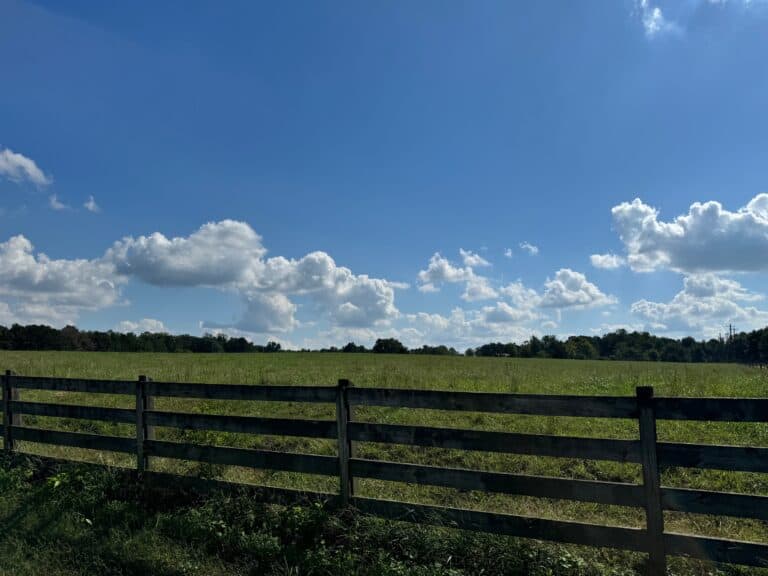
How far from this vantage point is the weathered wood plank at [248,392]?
6125 millimetres

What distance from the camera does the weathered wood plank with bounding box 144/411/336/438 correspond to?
19.8 feet

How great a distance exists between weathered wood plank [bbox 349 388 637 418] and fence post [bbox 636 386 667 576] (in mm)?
119

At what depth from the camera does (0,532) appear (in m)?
6.07

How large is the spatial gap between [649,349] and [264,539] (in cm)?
13787

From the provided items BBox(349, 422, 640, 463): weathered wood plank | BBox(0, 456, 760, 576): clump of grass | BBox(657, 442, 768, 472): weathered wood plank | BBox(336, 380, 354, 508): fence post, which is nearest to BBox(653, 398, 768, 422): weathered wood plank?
BBox(657, 442, 768, 472): weathered wood plank

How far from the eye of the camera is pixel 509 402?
17.1 feet

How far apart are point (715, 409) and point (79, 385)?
8198mm

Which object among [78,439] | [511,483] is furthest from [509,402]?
[78,439]

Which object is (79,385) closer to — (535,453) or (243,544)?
(243,544)

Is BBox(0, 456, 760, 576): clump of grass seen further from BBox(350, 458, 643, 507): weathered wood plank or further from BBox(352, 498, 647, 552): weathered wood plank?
BBox(350, 458, 643, 507): weathered wood plank

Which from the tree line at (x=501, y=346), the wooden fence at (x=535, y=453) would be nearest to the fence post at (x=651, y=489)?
the wooden fence at (x=535, y=453)

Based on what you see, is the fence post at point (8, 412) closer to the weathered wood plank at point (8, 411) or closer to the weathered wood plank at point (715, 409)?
the weathered wood plank at point (8, 411)

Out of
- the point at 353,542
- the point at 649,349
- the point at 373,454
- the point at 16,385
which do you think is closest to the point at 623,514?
the point at 353,542

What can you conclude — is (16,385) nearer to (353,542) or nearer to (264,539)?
(264,539)
